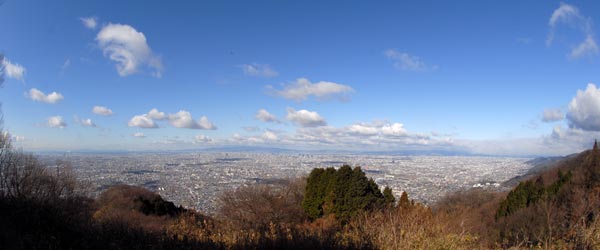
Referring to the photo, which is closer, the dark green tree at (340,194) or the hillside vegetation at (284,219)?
the hillside vegetation at (284,219)

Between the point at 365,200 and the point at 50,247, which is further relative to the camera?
the point at 365,200

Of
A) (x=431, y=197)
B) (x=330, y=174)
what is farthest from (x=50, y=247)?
(x=431, y=197)

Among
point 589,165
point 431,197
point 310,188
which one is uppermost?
point 589,165

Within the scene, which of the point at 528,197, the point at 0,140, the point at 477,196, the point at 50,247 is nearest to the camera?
the point at 50,247

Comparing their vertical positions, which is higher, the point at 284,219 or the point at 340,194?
the point at 340,194

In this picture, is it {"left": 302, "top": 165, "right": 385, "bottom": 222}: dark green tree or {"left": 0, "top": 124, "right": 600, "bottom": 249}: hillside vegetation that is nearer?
{"left": 0, "top": 124, "right": 600, "bottom": 249}: hillside vegetation

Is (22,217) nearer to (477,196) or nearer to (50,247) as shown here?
(50,247)

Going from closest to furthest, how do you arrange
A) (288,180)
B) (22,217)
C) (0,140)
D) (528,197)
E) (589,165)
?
1. (22,217)
2. (0,140)
3. (528,197)
4. (589,165)
5. (288,180)

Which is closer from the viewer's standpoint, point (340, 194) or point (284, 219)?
point (284, 219)
